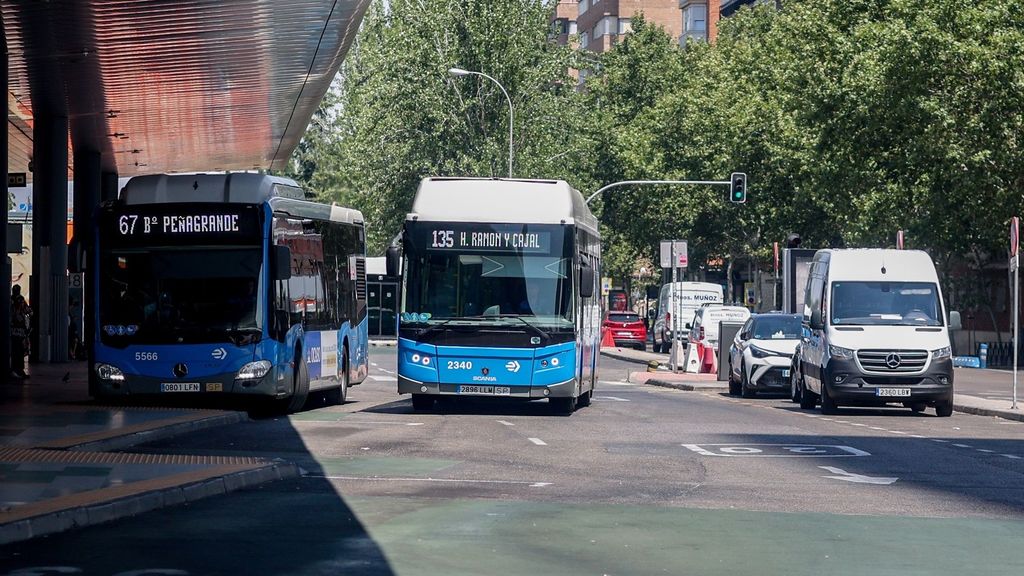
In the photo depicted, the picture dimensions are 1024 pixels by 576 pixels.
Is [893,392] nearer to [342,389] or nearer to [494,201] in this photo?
[494,201]

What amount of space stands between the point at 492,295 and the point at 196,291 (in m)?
4.05

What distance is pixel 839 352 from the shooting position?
1025 inches

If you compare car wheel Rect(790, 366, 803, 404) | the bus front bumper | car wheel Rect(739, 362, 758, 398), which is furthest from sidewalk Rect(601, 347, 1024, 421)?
the bus front bumper

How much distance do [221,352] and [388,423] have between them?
253cm

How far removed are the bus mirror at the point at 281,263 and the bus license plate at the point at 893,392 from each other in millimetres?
9083

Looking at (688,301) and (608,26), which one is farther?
(608,26)

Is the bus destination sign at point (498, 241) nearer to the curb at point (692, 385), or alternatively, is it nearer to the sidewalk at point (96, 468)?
the sidewalk at point (96, 468)

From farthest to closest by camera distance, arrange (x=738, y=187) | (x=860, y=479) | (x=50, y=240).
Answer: (x=738, y=187) → (x=50, y=240) → (x=860, y=479)

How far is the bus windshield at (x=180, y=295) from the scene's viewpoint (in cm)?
2312

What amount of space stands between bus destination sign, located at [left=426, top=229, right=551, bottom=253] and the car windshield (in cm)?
1006

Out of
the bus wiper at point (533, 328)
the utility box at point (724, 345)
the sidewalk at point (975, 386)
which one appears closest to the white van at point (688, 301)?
the sidewalk at point (975, 386)

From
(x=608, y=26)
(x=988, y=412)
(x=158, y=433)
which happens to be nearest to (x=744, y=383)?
(x=988, y=412)

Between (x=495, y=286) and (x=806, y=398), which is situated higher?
(x=495, y=286)

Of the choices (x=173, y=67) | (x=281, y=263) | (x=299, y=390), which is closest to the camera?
(x=281, y=263)
